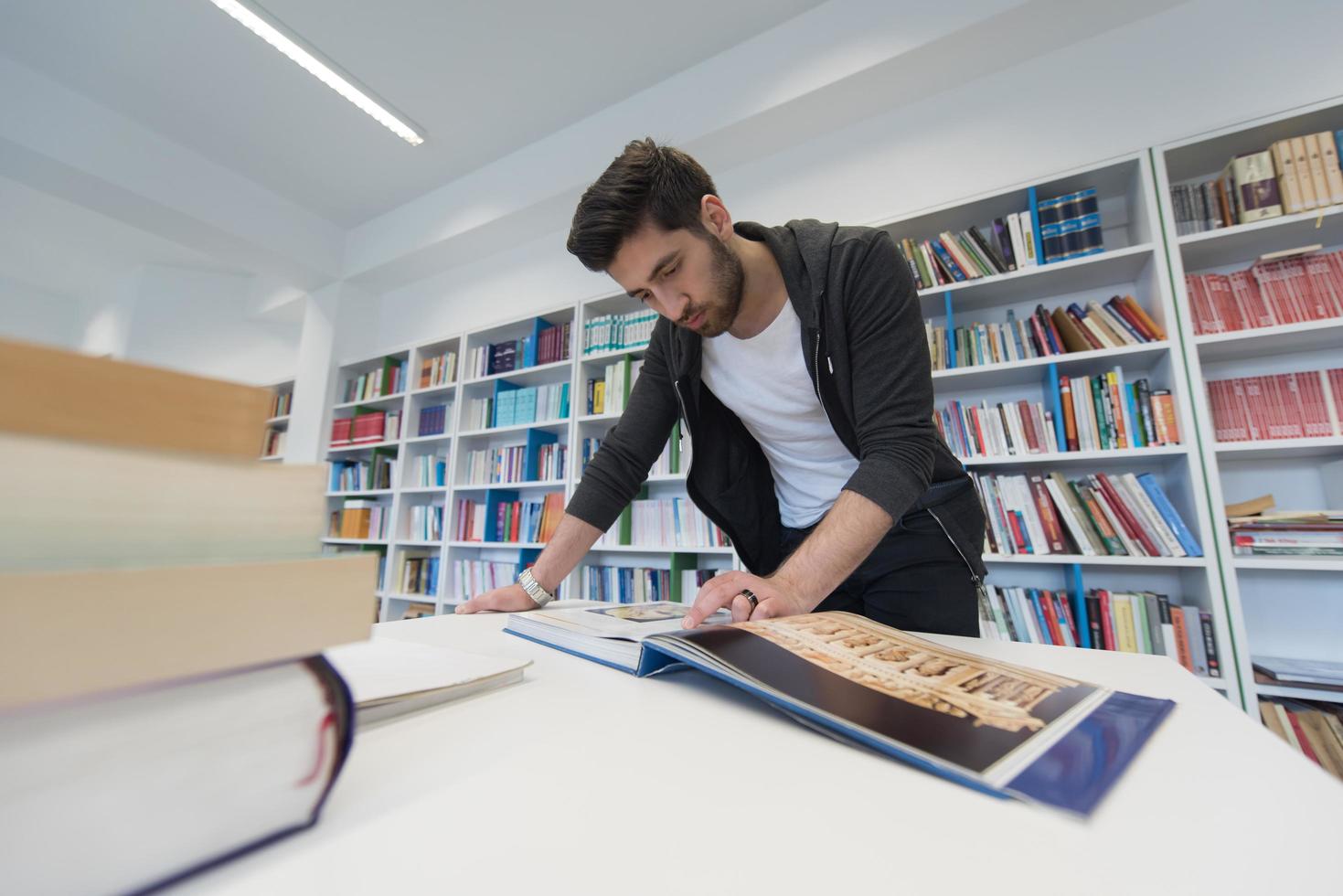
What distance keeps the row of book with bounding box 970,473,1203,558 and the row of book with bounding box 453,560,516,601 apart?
2440 millimetres

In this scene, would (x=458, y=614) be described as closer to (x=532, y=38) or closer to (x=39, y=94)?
(x=532, y=38)

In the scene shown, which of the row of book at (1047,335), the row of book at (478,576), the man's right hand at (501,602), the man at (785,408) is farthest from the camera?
the row of book at (478,576)

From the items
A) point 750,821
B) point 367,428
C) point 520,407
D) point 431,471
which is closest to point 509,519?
point 520,407

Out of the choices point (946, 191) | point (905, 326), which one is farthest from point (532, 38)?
point (905, 326)

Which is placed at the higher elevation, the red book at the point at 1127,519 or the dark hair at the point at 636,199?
the dark hair at the point at 636,199

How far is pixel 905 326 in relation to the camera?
0.96 metres

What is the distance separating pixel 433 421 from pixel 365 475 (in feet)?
2.36

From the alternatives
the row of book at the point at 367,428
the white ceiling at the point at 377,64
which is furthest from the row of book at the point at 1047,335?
the row of book at the point at 367,428

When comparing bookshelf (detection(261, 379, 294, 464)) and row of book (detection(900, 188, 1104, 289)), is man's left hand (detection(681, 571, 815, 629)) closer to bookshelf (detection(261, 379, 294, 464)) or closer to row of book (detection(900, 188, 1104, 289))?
row of book (detection(900, 188, 1104, 289))

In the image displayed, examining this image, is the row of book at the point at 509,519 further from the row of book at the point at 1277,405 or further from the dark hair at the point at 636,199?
the row of book at the point at 1277,405

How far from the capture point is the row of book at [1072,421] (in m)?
1.77

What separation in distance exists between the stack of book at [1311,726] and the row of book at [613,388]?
2455 millimetres

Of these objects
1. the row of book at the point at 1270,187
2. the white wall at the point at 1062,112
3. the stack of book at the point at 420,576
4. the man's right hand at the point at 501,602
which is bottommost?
the stack of book at the point at 420,576

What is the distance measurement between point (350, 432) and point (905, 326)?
4.00m
